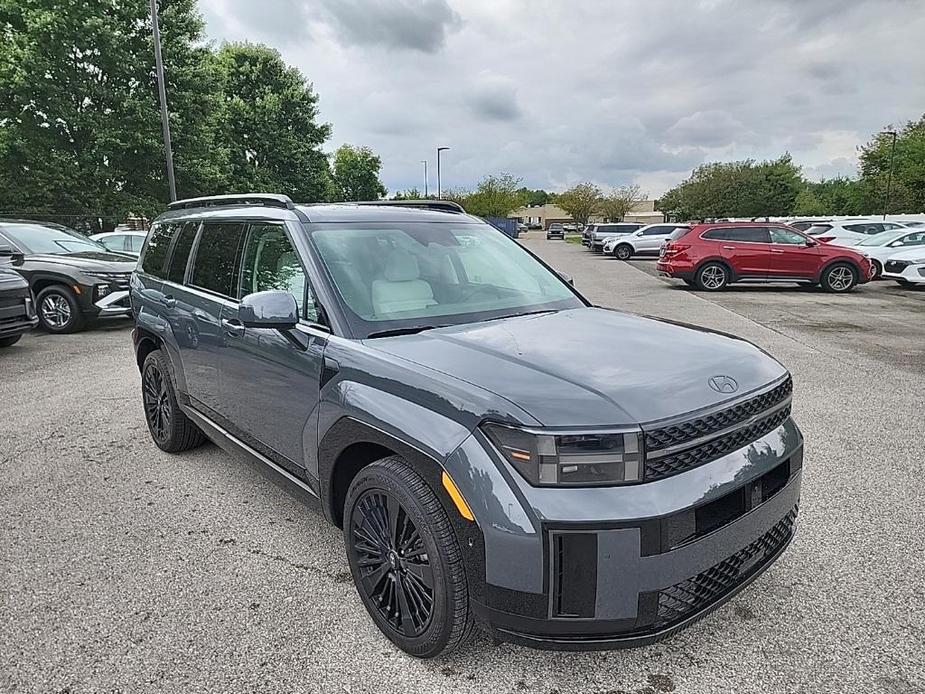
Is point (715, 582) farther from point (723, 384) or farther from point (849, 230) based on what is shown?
point (849, 230)

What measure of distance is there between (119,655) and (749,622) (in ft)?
8.18

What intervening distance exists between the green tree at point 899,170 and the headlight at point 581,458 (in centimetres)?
5344

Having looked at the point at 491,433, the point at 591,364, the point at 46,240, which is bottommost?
the point at 491,433

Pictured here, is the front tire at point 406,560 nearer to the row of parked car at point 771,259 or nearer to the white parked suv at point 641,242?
the row of parked car at point 771,259

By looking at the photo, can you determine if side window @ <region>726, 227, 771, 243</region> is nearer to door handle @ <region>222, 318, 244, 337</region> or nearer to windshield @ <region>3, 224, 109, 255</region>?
windshield @ <region>3, 224, 109, 255</region>

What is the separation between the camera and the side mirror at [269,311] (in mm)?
2793

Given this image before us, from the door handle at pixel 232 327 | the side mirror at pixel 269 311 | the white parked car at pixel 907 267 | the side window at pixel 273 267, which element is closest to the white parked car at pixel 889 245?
the white parked car at pixel 907 267

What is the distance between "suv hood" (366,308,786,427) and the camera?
2078 mm

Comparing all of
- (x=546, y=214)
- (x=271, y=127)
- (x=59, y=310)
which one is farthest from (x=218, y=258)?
(x=546, y=214)

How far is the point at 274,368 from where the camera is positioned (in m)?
3.08

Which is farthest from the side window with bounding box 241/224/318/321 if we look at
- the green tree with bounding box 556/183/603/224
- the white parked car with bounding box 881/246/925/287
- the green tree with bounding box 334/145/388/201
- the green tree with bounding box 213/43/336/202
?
the green tree with bounding box 556/183/603/224

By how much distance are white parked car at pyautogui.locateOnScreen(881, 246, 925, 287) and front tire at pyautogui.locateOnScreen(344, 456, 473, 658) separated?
57.0ft

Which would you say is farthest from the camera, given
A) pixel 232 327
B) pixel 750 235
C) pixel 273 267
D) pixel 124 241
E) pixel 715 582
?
pixel 750 235

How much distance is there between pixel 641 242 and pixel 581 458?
2937 centimetres
